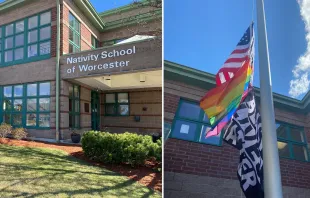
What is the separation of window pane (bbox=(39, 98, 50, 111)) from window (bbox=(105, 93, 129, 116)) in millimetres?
2424

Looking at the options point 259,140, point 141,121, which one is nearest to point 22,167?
point 259,140

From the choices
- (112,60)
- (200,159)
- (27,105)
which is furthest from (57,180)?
(27,105)

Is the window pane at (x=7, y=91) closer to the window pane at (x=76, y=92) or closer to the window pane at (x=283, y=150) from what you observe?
the window pane at (x=76, y=92)

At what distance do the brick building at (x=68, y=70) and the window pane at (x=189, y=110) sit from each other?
13.3ft

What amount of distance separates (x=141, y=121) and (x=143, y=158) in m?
4.19

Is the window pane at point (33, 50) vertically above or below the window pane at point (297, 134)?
above

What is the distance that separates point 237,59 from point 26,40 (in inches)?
279

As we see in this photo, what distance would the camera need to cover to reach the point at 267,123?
4.80 feet

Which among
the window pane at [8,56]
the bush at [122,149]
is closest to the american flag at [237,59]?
the bush at [122,149]

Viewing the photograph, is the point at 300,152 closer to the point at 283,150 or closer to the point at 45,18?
the point at 283,150

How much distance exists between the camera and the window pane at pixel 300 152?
1708mm

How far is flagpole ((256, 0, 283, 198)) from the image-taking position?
1357 millimetres

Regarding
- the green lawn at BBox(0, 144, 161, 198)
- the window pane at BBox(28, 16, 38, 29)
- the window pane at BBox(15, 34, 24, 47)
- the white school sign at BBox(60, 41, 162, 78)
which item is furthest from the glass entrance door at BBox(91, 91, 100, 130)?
the green lawn at BBox(0, 144, 161, 198)

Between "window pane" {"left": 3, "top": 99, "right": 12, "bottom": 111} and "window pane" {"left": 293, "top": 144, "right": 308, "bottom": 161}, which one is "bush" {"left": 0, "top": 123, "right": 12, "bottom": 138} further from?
"window pane" {"left": 293, "top": 144, "right": 308, "bottom": 161}
